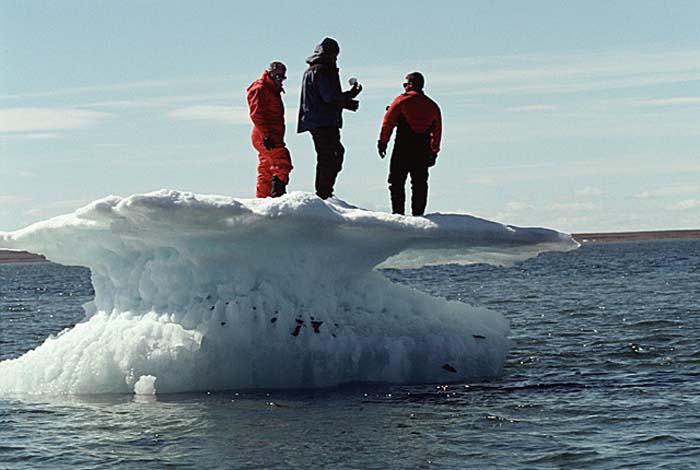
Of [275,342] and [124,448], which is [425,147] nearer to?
[275,342]

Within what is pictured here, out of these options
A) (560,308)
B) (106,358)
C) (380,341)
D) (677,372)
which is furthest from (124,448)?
(560,308)

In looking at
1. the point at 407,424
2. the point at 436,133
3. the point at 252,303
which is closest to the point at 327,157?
the point at 436,133

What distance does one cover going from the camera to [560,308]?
95.6 ft

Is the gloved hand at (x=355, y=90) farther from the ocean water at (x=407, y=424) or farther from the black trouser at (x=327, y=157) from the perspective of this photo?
the ocean water at (x=407, y=424)

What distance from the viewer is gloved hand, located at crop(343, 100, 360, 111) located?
14.5m

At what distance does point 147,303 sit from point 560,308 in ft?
57.0

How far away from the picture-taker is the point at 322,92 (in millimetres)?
14352

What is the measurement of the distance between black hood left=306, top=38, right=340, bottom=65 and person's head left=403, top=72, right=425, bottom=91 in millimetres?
1349

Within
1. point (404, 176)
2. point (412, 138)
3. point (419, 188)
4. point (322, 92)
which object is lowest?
point (419, 188)

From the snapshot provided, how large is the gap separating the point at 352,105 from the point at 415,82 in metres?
1.27

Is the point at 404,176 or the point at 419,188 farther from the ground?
the point at 404,176

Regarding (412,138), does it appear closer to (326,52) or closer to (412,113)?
(412,113)

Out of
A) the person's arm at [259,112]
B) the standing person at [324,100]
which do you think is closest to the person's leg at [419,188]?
the standing person at [324,100]

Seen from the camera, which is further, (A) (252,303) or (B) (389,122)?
(B) (389,122)
